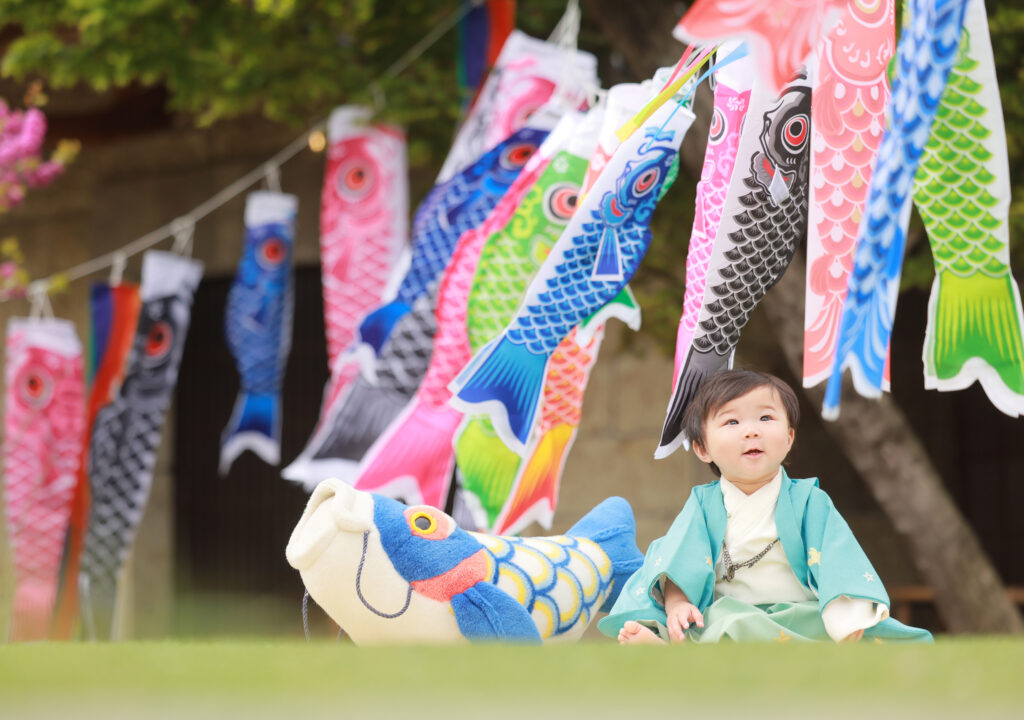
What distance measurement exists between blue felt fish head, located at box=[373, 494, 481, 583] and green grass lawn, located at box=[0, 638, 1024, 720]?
85cm

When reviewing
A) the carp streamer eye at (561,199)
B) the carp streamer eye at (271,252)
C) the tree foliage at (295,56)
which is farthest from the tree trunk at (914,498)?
the carp streamer eye at (271,252)

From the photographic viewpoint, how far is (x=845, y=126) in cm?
228

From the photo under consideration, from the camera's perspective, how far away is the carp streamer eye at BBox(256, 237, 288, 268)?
14.9ft

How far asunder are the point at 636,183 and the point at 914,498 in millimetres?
1732

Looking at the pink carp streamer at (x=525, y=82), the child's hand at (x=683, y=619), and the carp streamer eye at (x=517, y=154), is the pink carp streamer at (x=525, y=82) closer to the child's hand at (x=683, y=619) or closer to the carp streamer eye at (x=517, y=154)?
the carp streamer eye at (x=517, y=154)

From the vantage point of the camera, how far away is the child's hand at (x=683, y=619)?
1.99 meters

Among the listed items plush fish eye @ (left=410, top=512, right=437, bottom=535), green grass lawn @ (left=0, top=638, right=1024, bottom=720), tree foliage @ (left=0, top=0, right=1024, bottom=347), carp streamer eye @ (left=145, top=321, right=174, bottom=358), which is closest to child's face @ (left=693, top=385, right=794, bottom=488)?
plush fish eye @ (left=410, top=512, right=437, bottom=535)

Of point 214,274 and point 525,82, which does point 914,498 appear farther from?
point 214,274

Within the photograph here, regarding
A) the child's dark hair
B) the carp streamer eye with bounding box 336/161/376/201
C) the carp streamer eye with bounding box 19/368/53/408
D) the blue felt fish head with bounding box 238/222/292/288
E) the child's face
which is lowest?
the child's face

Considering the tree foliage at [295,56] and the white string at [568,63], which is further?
the tree foliage at [295,56]

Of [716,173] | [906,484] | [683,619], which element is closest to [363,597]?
[683,619]

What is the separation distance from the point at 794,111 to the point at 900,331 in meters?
3.84

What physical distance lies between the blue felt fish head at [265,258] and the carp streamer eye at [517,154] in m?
1.41

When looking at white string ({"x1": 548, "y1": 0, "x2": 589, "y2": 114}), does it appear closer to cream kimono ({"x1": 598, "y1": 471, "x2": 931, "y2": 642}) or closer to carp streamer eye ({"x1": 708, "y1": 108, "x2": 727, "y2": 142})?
carp streamer eye ({"x1": 708, "y1": 108, "x2": 727, "y2": 142})
